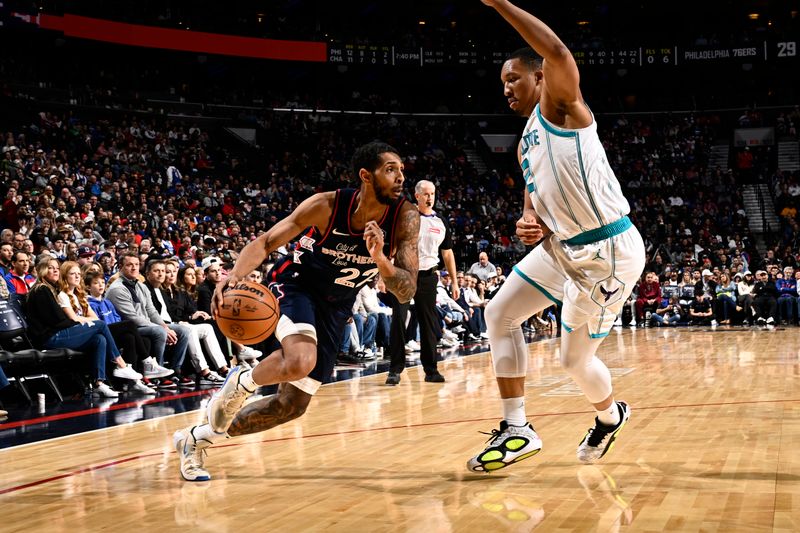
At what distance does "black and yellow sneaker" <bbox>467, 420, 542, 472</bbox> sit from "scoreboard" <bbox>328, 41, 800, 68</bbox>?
1097 inches

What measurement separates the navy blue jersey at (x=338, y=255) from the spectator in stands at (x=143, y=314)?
14.0 ft

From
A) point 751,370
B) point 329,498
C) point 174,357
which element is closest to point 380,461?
point 329,498

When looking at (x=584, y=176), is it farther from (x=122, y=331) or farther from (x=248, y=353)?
(x=248, y=353)

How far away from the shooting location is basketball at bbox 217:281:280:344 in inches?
156

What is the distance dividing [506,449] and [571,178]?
1.29m

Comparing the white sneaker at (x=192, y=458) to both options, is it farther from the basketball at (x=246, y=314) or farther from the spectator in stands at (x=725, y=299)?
the spectator in stands at (x=725, y=299)

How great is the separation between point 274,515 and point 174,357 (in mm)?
5517

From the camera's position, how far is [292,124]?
1183 inches

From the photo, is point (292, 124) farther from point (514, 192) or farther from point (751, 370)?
point (751, 370)

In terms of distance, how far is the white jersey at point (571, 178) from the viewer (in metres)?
3.64

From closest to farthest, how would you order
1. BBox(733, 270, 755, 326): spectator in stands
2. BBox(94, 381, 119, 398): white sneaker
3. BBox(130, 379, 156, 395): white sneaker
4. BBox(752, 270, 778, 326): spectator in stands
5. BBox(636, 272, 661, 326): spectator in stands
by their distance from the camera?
BBox(94, 381, 119, 398): white sneaker < BBox(130, 379, 156, 395): white sneaker < BBox(752, 270, 778, 326): spectator in stands < BBox(733, 270, 755, 326): spectator in stands < BBox(636, 272, 661, 326): spectator in stands

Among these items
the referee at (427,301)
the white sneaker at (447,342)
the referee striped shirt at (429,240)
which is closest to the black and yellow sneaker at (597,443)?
the referee at (427,301)

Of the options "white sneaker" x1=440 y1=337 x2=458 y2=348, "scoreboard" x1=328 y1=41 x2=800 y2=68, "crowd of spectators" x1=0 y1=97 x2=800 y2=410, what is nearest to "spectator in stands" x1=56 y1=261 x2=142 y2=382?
"crowd of spectators" x1=0 y1=97 x2=800 y2=410

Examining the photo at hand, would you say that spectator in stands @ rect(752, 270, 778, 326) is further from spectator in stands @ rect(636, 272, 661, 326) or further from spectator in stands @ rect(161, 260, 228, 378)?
spectator in stands @ rect(161, 260, 228, 378)
